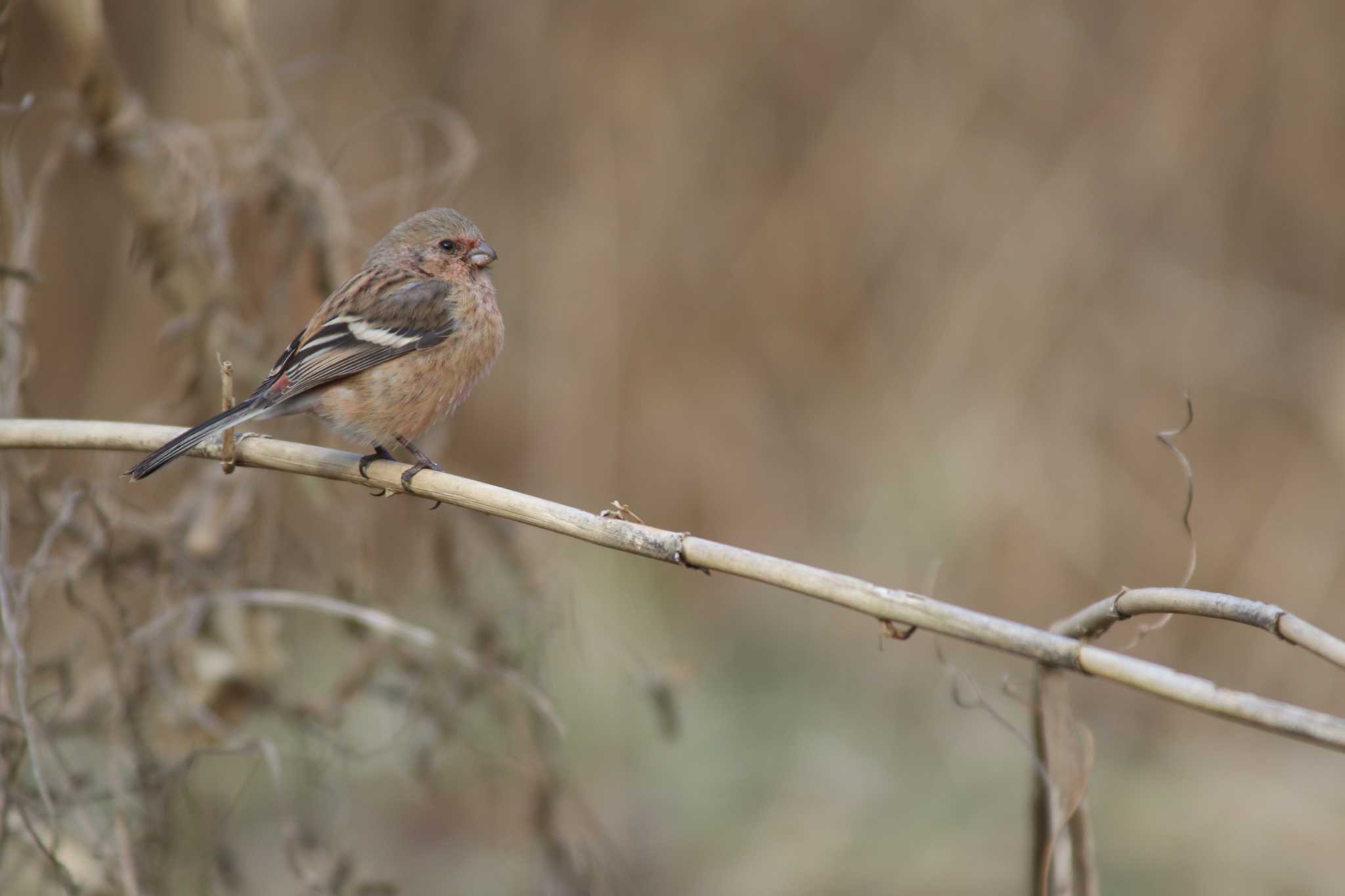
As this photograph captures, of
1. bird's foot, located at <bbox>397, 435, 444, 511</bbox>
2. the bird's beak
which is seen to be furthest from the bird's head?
bird's foot, located at <bbox>397, 435, 444, 511</bbox>

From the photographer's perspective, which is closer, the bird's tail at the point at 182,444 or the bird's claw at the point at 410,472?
the bird's tail at the point at 182,444

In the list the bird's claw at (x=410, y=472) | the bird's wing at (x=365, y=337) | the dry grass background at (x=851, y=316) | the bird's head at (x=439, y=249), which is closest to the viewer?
the bird's claw at (x=410, y=472)

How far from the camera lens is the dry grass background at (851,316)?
20.3 ft

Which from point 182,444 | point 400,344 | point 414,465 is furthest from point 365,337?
point 182,444

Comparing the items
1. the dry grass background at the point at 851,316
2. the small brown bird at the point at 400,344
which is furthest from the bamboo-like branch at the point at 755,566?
the dry grass background at the point at 851,316

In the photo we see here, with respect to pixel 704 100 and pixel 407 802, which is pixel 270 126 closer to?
pixel 407 802

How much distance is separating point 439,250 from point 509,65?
3.90 m

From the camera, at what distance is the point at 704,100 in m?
7.44

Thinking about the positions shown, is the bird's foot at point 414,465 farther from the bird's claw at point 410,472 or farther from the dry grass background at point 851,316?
the dry grass background at point 851,316

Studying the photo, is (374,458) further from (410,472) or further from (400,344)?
(400,344)

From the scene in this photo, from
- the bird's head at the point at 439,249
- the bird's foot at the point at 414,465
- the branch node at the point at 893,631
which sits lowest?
the bird's foot at the point at 414,465

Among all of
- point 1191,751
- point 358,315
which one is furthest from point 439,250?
point 1191,751

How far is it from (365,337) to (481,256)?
46 centimetres

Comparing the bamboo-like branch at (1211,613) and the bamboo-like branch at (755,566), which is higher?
the bamboo-like branch at (1211,613)
